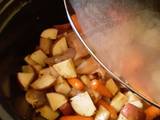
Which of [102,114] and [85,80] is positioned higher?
[85,80]

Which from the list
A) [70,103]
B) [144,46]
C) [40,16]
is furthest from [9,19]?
[144,46]

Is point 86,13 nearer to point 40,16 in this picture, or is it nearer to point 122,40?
point 122,40

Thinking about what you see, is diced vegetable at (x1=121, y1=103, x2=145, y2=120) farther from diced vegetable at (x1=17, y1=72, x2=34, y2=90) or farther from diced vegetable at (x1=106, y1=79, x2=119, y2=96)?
diced vegetable at (x1=17, y1=72, x2=34, y2=90)

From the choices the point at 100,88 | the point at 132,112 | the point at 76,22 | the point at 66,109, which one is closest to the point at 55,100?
the point at 66,109

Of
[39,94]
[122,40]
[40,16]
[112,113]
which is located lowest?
[112,113]

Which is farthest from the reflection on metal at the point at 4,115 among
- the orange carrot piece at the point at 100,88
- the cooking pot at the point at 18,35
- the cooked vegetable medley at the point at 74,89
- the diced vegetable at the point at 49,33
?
the diced vegetable at the point at 49,33

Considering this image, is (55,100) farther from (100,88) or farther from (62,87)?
(100,88)

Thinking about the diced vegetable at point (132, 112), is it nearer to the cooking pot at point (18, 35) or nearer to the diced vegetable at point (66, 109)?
the diced vegetable at point (66, 109)
